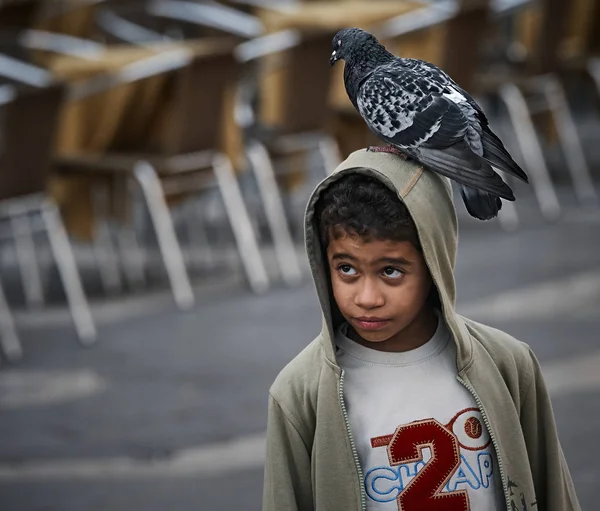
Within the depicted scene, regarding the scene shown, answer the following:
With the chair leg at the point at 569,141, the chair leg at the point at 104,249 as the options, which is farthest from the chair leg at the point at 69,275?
the chair leg at the point at 569,141

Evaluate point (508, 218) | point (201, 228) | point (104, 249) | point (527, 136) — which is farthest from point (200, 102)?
point (527, 136)

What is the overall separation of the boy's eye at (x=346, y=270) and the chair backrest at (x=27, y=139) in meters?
4.12

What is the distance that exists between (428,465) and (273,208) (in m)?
5.50

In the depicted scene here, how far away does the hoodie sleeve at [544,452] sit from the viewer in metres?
2.15

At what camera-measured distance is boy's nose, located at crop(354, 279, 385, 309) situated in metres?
2.04

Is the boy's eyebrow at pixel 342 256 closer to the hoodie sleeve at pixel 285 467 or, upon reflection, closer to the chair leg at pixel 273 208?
the hoodie sleeve at pixel 285 467

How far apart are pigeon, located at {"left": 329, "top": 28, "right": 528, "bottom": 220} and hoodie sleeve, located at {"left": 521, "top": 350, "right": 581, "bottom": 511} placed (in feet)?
1.13

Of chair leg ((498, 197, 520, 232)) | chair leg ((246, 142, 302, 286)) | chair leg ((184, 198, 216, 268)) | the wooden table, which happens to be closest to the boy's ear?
the wooden table

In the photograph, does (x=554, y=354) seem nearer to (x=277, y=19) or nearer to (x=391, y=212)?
(x=391, y=212)

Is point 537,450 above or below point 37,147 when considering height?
below

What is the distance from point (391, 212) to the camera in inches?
80.8

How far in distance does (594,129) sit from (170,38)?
510cm

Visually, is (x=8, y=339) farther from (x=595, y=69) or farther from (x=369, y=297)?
(x=595, y=69)

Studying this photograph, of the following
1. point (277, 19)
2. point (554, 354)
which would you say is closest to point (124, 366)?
point (554, 354)
